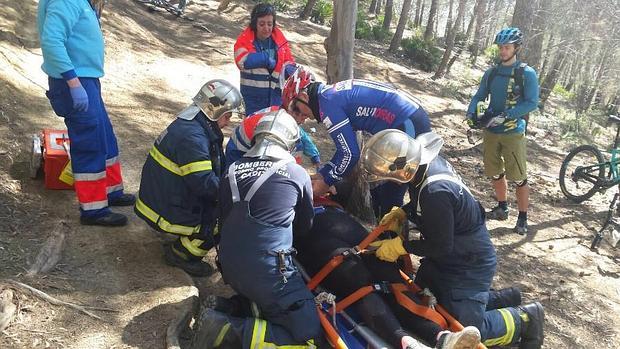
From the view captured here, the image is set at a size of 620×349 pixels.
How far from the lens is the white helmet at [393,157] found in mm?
3361

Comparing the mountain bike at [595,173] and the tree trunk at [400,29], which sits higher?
the tree trunk at [400,29]

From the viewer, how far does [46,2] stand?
4039 millimetres

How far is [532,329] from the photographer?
3.97 meters

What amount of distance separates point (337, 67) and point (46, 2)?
3084mm

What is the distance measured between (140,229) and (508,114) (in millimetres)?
4359

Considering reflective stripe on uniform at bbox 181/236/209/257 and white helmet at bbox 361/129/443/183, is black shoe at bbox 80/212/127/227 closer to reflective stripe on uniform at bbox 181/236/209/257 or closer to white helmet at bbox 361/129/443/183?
reflective stripe on uniform at bbox 181/236/209/257

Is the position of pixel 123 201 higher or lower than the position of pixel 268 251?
lower

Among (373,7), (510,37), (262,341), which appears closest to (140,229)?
(262,341)

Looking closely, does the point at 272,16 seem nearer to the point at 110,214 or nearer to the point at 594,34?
the point at 110,214

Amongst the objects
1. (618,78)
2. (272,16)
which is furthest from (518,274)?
(618,78)

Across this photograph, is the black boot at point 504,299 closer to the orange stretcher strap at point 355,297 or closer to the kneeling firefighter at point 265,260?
the orange stretcher strap at point 355,297

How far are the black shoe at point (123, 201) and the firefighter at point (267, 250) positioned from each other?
2.00 meters

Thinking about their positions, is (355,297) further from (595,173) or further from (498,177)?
(595,173)

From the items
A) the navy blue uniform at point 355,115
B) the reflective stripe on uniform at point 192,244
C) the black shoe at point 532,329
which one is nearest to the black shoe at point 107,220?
the reflective stripe on uniform at point 192,244
